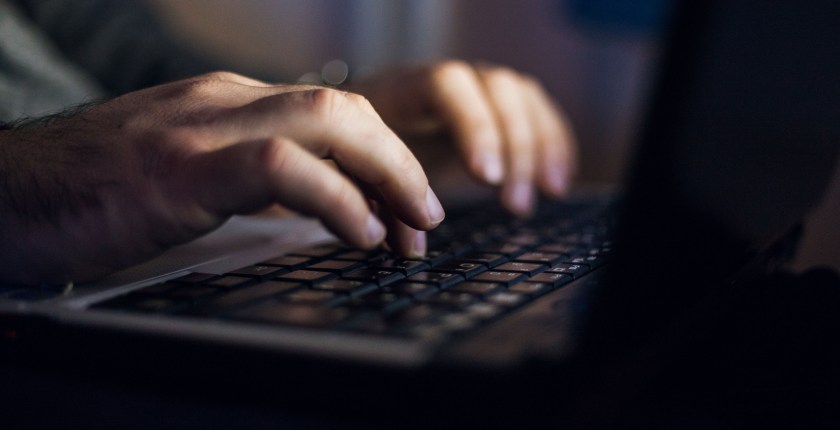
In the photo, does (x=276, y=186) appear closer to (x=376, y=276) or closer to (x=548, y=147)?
(x=376, y=276)

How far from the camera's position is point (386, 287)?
0.39 metres

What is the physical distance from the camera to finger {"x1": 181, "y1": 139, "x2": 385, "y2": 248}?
0.38m

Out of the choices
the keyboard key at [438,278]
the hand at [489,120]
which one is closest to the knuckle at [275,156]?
the keyboard key at [438,278]

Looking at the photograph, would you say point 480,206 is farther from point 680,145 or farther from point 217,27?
point 217,27

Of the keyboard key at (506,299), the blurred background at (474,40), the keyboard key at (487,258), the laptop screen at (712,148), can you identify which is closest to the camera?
the laptop screen at (712,148)

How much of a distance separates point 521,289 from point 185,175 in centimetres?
20

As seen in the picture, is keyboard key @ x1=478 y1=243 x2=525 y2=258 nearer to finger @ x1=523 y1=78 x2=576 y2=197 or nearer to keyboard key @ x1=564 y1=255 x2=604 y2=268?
keyboard key @ x1=564 y1=255 x2=604 y2=268

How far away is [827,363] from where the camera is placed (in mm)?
392

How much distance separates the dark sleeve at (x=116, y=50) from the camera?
1279 millimetres

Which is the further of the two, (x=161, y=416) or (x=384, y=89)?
(x=384, y=89)

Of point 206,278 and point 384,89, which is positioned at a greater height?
point 384,89

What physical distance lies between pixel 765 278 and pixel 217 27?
5.12ft

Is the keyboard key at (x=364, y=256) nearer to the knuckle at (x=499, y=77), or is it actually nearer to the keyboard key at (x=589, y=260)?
the keyboard key at (x=589, y=260)

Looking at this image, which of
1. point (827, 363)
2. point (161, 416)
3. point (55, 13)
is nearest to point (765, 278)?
point (827, 363)
